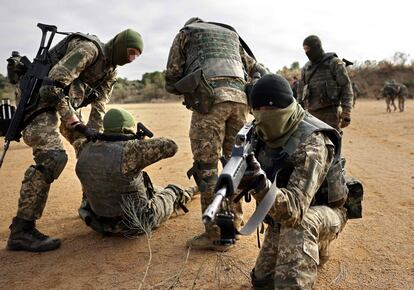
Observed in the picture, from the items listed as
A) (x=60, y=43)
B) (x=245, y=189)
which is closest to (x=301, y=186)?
(x=245, y=189)

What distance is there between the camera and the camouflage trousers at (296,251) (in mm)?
2682

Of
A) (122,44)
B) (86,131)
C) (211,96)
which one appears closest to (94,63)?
(122,44)

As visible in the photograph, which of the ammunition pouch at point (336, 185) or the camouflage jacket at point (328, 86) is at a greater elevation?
the camouflage jacket at point (328, 86)

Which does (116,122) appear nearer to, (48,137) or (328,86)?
(48,137)

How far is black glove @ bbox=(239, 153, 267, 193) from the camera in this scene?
2252 mm

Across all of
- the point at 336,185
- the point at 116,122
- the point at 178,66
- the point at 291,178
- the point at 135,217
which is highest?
the point at 178,66

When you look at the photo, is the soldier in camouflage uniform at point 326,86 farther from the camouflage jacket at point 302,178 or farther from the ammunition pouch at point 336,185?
the camouflage jacket at point 302,178

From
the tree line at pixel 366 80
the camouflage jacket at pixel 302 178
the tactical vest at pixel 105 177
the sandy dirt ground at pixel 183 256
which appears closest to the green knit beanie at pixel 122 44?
the tactical vest at pixel 105 177

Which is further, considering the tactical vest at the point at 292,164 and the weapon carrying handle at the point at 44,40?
the weapon carrying handle at the point at 44,40

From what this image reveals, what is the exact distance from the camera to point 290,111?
2.76m

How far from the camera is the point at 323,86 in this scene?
268 inches

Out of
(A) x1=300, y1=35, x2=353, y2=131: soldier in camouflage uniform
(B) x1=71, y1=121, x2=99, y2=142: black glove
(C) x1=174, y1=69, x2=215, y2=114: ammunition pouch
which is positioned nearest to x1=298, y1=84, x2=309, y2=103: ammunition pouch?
(A) x1=300, y1=35, x2=353, y2=131: soldier in camouflage uniform

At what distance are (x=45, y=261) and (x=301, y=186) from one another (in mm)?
2254

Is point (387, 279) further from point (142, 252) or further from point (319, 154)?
point (142, 252)
